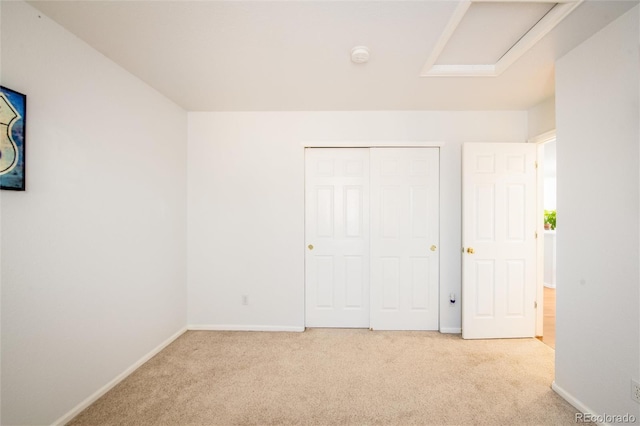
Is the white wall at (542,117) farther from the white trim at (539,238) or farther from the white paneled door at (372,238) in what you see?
the white paneled door at (372,238)

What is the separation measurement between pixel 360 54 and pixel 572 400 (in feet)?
9.31

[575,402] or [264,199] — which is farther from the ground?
[264,199]

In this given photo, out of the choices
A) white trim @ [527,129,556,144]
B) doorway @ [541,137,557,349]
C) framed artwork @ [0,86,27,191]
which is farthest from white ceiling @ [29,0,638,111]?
doorway @ [541,137,557,349]

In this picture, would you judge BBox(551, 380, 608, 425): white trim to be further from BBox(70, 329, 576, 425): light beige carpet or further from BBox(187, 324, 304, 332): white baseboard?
BBox(187, 324, 304, 332): white baseboard

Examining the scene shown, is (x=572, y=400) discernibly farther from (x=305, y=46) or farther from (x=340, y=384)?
(x=305, y=46)

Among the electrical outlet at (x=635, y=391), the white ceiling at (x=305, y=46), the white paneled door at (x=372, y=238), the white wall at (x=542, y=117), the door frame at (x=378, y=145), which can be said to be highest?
the white ceiling at (x=305, y=46)

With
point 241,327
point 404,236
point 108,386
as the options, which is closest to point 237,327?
point 241,327

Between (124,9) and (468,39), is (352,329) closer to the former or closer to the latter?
(468,39)

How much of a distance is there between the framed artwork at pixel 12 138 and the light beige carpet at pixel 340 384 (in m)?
1.57

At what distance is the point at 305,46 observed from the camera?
1778 mm

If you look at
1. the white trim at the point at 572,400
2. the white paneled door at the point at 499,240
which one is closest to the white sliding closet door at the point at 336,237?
the white paneled door at the point at 499,240

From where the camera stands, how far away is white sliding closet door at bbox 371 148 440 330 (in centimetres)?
297
